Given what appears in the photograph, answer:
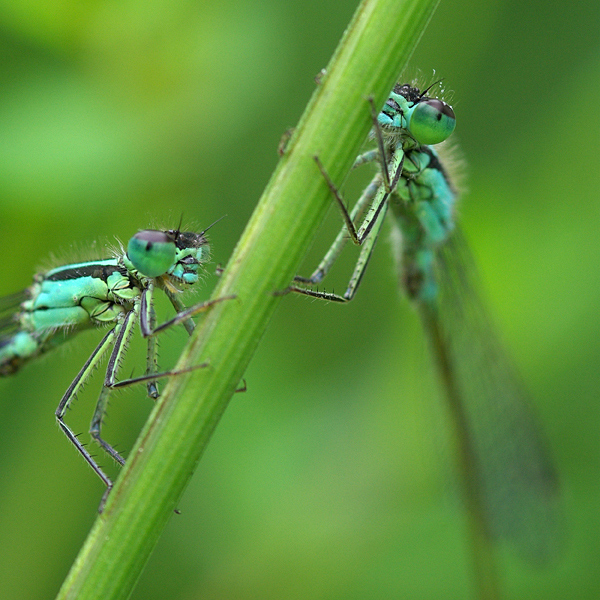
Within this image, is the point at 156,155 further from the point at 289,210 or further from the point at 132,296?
the point at 289,210

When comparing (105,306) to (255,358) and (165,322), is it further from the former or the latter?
(255,358)

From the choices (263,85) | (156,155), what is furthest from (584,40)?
(156,155)

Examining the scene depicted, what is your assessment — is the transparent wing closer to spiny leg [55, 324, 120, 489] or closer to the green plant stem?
spiny leg [55, 324, 120, 489]

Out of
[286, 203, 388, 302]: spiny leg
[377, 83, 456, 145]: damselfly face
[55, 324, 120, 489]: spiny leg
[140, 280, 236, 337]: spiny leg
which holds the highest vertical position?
[377, 83, 456, 145]: damselfly face

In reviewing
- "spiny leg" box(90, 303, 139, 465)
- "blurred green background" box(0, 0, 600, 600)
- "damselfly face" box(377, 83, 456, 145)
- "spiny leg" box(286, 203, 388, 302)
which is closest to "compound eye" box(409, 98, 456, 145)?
"damselfly face" box(377, 83, 456, 145)

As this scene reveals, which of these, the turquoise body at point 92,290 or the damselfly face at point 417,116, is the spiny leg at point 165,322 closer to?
the turquoise body at point 92,290

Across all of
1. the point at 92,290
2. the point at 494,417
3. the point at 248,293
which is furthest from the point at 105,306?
the point at 494,417
